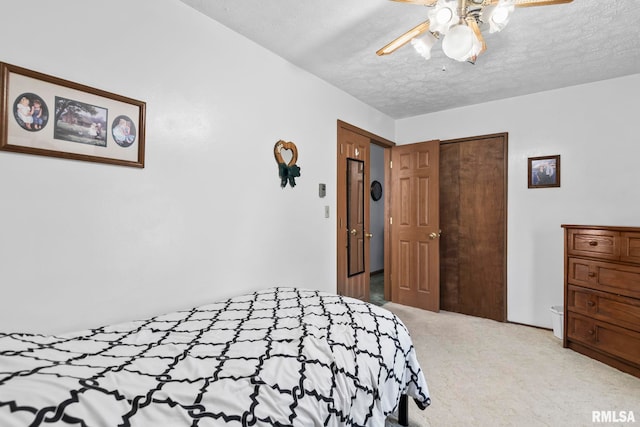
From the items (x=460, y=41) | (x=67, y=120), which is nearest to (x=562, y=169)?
(x=460, y=41)

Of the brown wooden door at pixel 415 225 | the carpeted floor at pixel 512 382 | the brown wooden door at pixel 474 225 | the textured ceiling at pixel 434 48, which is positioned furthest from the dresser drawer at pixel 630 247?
the brown wooden door at pixel 415 225

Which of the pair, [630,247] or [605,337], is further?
[605,337]

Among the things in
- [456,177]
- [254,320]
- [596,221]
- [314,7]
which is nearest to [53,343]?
[254,320]

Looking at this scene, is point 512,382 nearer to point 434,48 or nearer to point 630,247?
point 630,247

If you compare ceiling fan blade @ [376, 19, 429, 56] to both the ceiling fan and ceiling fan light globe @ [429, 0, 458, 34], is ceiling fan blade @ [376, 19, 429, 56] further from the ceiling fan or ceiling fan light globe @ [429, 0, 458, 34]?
ceiling fan light globe @ [429, 0, 458, 34]

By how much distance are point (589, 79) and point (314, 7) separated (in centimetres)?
285

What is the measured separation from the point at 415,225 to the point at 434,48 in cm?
213

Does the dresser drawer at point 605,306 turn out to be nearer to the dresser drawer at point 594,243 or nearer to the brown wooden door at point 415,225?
the dresser drawer at point 594,243

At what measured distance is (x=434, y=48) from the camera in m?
2.45

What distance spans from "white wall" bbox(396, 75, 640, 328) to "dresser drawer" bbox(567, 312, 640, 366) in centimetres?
59

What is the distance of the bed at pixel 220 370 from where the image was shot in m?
0.80

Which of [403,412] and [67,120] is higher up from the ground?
[67,120]

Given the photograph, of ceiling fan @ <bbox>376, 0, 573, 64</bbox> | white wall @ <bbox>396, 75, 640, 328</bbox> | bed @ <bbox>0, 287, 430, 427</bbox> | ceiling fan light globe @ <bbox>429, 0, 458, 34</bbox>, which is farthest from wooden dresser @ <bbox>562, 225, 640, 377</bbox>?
ceiling fan light globe @ <bbox>429, 0, 458, 34</bbox>

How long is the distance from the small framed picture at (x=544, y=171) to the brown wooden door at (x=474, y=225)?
0.88 feet
